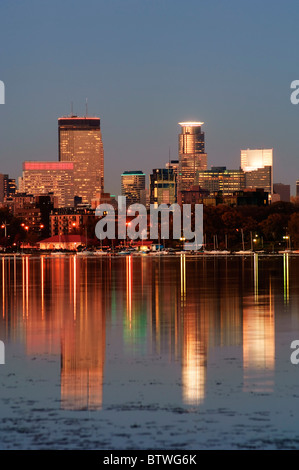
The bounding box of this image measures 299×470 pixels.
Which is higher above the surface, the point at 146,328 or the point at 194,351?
the point at 194,351

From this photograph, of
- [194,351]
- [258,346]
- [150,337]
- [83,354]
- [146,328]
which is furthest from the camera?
[146,328]

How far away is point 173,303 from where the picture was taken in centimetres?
3456

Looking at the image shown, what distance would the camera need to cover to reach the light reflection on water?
51.9 feet

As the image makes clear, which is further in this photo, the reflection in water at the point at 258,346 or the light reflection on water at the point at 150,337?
the reflection in water at the point at 258,346

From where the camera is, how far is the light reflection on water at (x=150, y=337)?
15812 mm

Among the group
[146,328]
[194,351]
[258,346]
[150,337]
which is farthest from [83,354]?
[146,328]

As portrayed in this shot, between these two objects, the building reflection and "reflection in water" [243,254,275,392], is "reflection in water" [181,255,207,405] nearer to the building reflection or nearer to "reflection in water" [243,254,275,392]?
"reflection in water" [243,254,275,392]

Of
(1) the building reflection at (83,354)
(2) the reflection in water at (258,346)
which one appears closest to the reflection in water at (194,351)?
(2) the reflection in water at (258,346)

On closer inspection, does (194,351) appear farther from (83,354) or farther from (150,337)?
(150,337)

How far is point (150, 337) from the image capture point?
23328 millimetres

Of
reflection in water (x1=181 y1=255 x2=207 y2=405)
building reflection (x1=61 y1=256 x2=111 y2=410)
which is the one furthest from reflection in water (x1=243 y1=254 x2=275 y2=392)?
building reflection (x1=61 y1=256 x2=111 y2=410)

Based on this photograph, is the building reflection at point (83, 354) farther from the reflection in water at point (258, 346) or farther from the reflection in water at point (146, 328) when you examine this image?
the reflection in water at point (258, 346)
